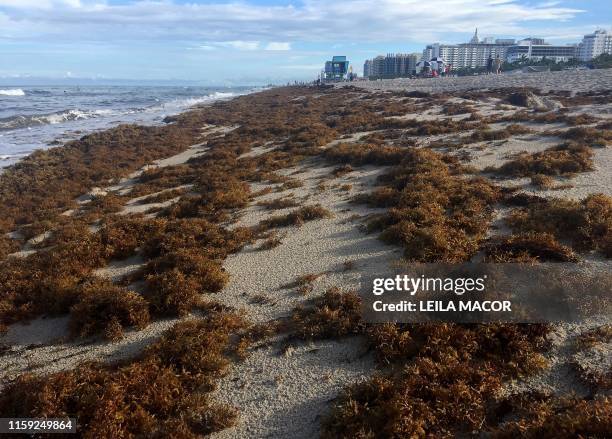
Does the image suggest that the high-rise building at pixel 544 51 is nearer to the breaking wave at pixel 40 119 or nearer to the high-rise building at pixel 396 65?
the high-rise building at pixel 396 65

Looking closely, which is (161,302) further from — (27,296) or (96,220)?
(96,220)

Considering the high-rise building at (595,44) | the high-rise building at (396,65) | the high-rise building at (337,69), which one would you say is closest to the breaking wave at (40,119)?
the high-rise building at (337,69)

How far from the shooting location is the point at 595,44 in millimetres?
171375

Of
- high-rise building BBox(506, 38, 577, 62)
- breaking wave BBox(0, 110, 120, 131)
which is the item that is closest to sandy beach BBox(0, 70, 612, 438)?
breaking wave BBox(0, 110, 120, 131)

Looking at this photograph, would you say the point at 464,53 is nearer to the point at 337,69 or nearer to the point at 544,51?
the point at 544,51

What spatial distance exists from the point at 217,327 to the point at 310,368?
209 cm

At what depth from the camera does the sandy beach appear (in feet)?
19.9

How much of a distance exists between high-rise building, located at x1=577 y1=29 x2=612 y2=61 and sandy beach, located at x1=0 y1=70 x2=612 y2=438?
19047cm

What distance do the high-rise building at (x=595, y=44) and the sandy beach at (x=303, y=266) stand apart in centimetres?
19047

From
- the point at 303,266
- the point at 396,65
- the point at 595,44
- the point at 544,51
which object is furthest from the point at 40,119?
the point at 595,44

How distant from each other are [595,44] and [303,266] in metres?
212

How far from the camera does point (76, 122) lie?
5134 centimetres

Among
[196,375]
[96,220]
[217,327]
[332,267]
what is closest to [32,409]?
[196,375]

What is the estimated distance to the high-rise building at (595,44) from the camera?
171 m
